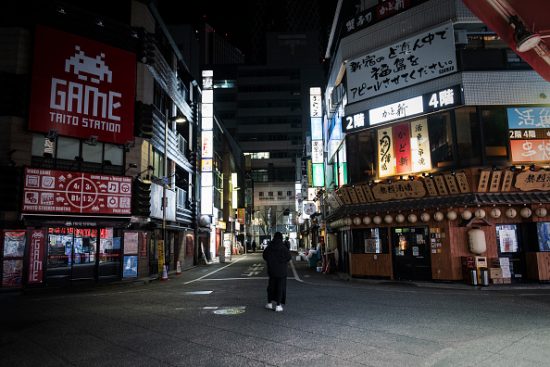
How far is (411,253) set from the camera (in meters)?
18.6

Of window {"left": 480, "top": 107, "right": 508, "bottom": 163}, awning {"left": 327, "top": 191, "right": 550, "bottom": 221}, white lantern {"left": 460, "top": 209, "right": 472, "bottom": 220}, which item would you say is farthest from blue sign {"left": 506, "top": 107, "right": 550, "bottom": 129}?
white lantern {"left": 460, "top": 209, "right": 472, "bottom": 220}

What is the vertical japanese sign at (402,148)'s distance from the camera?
63.2 feet

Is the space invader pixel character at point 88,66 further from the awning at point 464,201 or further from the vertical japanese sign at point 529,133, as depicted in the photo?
the vertical japanese sign at point 529,133

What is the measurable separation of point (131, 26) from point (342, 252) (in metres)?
18.6

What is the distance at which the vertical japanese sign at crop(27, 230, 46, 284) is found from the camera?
56.3 feet

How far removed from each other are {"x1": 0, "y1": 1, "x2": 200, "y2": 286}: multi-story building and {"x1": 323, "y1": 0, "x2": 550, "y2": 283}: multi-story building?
38.8 ft

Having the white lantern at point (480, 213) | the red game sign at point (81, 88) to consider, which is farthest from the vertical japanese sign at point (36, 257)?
the white lantern at point (480, 213)

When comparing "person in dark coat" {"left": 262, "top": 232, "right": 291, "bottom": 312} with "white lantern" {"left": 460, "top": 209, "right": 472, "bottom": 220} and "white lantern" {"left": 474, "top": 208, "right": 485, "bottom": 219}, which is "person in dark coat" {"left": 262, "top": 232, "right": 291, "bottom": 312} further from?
"white lantern" {"left": 474, "top": 208, "right": 485, "bottom": 219}

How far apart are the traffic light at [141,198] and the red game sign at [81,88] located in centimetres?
250

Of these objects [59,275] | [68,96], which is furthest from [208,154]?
[59,275]

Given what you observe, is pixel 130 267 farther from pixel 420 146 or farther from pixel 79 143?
pixel 420 146

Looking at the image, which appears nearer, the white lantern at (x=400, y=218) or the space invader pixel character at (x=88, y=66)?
the white lantern at (x=400, y=218)

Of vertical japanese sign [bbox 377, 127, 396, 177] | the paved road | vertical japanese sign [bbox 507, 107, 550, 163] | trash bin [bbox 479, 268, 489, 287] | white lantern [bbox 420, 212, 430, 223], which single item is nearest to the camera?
the paved road

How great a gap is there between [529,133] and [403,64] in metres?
6.67
